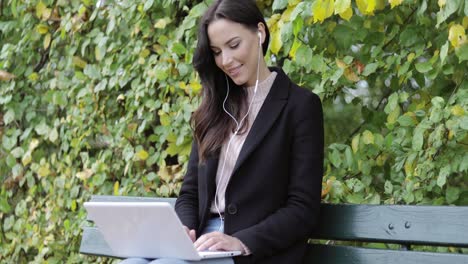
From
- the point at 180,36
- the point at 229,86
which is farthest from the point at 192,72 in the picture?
the point at 229,86

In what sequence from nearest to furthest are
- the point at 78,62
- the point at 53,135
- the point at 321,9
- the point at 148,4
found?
1. the point at 321,9
2. the point at 148,4
3. the point at 78,62
4. the point at 53,135

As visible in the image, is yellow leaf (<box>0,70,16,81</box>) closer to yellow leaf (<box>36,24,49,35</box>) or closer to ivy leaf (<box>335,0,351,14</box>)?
yellow leaf (<box>36,24,49,35</box>)

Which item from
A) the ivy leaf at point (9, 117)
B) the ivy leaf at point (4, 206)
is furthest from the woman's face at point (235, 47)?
the ivy leaf at point (4, 206)

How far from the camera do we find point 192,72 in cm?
428

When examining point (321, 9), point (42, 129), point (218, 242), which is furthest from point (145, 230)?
point (42, 129)

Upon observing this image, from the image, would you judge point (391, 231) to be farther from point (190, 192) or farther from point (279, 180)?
point (190, 192)

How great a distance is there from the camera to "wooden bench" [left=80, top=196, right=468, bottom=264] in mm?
2783

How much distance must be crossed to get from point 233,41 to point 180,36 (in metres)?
1.11

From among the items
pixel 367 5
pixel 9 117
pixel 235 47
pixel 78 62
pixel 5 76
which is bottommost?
pixel 9 117

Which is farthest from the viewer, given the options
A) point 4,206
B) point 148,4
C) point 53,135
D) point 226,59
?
point 4,206

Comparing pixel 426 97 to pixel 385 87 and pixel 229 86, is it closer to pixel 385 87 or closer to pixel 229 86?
pixel 385 87

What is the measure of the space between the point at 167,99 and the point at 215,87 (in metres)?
1.13

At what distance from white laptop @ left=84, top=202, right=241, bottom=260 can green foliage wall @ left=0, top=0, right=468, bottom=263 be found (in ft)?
2.80

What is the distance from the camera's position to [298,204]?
3.02m
